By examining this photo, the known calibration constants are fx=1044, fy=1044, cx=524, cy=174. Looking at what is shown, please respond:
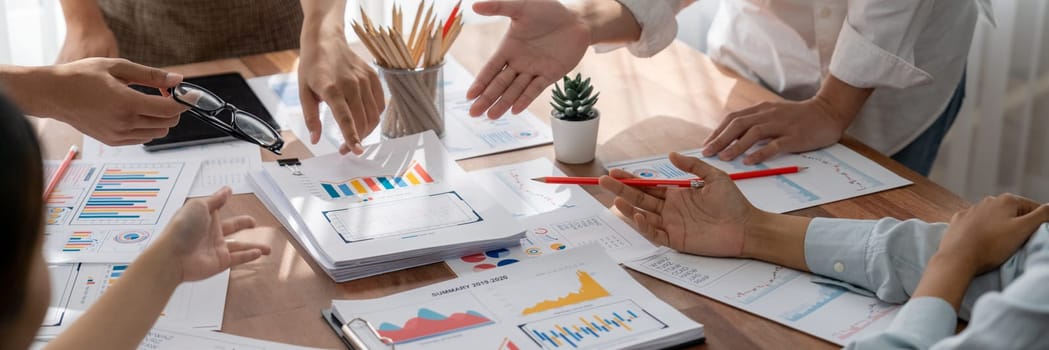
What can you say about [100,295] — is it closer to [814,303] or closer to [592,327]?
[592,327]

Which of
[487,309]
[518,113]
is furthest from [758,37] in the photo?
[487,309]

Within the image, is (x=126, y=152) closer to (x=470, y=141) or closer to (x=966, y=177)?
(x=470, y=141)

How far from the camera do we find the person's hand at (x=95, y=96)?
4.23 ft

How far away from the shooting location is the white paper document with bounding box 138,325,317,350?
3.29 feet

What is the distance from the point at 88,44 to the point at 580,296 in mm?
1136

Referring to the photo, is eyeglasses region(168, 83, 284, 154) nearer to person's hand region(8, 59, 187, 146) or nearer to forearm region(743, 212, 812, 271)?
person's hand region(8, 59, 187, 146)

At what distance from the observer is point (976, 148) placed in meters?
2.59

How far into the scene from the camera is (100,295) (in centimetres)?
108

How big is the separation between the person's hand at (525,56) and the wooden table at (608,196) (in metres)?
0.08

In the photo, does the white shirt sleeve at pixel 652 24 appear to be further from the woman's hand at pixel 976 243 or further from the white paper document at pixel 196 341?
the white paper document at pixel 196 341

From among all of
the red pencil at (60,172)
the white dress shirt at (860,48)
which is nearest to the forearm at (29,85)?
the red pencil at (60,172)

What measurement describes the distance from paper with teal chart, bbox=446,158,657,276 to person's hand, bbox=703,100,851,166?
0.81 ft

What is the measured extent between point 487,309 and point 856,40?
2.57ft

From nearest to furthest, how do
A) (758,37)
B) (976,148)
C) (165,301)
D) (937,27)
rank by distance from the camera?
(165,301) → (937,27) → (758,37) → (976,148)
